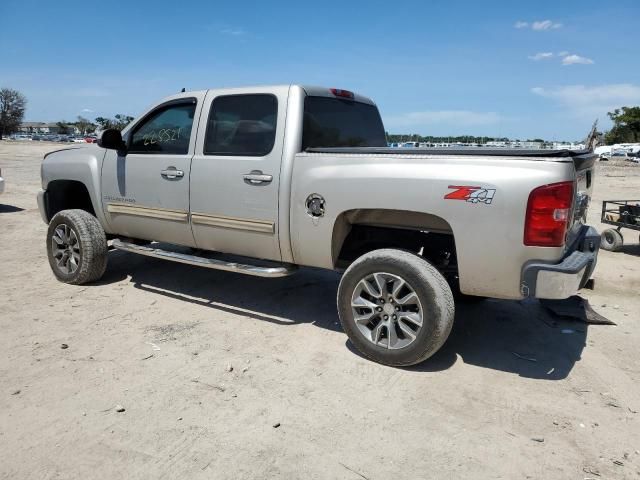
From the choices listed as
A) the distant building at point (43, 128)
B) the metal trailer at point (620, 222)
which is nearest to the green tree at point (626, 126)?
the metal trailer at point (620, 222)

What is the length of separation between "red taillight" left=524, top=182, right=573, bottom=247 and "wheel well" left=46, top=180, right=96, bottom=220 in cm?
478

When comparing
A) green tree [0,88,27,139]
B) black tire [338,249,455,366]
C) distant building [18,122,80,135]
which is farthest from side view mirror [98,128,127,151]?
distant building [18,122,80,135]

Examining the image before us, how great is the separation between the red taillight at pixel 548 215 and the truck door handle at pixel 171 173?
3032 mm

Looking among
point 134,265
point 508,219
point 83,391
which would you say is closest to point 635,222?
point 508,219

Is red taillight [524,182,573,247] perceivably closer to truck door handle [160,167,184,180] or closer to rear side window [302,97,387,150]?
rear side window [302,97,387,150]

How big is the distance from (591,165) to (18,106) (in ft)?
313

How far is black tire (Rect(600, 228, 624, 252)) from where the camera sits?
7.98m

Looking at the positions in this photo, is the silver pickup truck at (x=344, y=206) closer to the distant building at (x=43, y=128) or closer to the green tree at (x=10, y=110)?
the green tree at (x=10, y=110)

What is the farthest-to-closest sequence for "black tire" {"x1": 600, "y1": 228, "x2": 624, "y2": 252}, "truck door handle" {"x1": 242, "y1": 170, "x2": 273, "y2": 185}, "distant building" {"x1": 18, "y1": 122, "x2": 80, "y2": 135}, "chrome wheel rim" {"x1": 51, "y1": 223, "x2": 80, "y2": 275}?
"distant building" {"x1": 18, "y1": 122, "x2": 80, "y2": 135}
"black tire" {"x1": 600, "y1": 228, "x2": 624, "y2": 252}
"chrome wheel rim" {"x1": 51, "y1": 223, "x2": 80, "y2": 275}
"truck door handle" {"x1": 242, "y1": 170, "x2": 273, "y2": 185}

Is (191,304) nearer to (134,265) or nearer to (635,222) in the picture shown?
(134,265)

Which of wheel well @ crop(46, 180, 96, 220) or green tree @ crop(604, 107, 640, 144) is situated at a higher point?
green tree @ crop(604, 107, 640, 144)

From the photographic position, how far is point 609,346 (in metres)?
4.18

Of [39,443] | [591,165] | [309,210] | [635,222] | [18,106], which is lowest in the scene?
[39,443]

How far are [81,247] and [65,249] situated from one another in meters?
0.38
